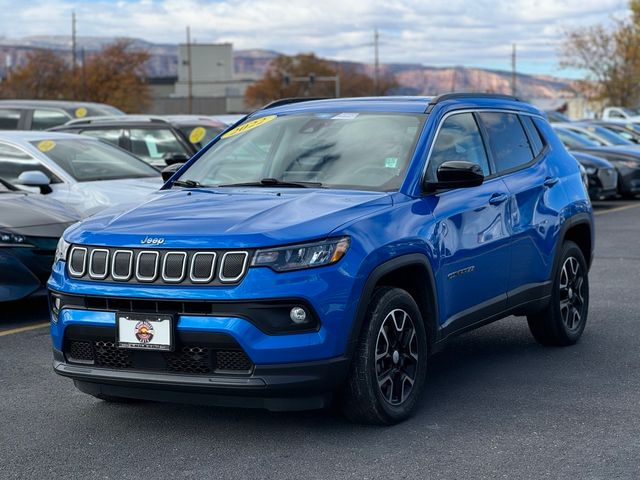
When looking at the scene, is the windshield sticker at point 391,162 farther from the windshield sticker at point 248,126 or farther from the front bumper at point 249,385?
the front bumper at point 249,385

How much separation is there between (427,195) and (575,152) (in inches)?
632

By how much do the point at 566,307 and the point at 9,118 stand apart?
1420 cm

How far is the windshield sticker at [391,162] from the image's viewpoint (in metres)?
6.07

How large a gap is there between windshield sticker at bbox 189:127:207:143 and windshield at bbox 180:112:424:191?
34.9 ft

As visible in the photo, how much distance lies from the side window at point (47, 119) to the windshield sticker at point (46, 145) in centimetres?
806

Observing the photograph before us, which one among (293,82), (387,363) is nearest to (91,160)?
(387,363)

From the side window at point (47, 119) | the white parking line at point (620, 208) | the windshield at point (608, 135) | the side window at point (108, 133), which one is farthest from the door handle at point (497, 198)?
the windshield at point (608, 135)

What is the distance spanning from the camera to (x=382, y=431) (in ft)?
18.1

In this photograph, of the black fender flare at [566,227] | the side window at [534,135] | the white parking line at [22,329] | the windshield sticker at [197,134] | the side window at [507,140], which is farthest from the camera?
the windshield sticker at [197,134]

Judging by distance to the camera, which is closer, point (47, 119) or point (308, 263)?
point (308, 263)

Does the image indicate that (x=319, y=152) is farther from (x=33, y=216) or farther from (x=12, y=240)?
(x=33, y=216)

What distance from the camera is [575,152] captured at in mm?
21375

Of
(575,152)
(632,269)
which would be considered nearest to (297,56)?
(575,152)

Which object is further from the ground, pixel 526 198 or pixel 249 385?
pixel 526 198
